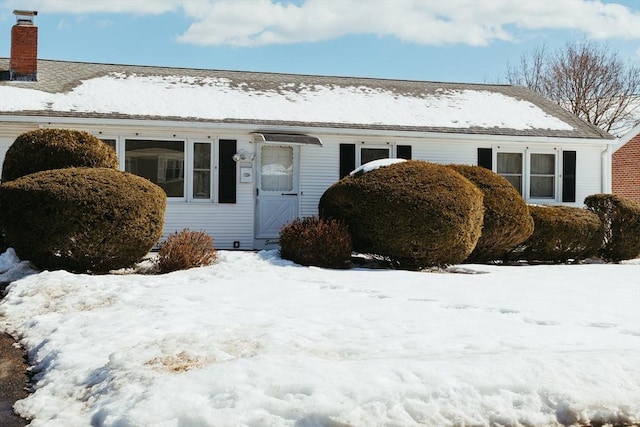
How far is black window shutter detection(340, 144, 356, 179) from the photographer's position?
53.8 feet

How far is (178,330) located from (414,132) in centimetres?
1063

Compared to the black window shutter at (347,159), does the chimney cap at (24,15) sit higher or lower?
higher

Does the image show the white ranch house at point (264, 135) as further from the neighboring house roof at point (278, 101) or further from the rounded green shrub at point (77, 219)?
the rounded green shrub at point (77, 219)

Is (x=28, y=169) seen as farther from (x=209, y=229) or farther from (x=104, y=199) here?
(x=209, y=229)

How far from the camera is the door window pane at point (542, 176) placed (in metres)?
17.8

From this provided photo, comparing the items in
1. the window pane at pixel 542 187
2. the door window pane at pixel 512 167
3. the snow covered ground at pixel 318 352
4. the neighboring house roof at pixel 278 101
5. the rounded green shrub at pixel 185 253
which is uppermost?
the neighboring house roof at pixel 278 101

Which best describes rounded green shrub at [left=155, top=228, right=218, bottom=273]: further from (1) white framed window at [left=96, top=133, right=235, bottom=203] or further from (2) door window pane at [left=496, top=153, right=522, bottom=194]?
(2) door window pane at [left=496, top=153, right=522, bottom=194]

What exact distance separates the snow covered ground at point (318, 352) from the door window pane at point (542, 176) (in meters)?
7.31

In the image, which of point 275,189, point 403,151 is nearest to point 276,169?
point 275,189

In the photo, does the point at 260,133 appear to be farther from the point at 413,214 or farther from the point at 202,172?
the point at 413,214

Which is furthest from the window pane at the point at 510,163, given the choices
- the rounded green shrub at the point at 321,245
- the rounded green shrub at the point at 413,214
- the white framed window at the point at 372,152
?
the rounded green shrub at the point at 321,245

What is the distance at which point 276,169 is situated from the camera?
1623 cm

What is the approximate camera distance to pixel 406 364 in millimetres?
5449

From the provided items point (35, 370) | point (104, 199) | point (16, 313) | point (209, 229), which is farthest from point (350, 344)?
point (209, 229)
